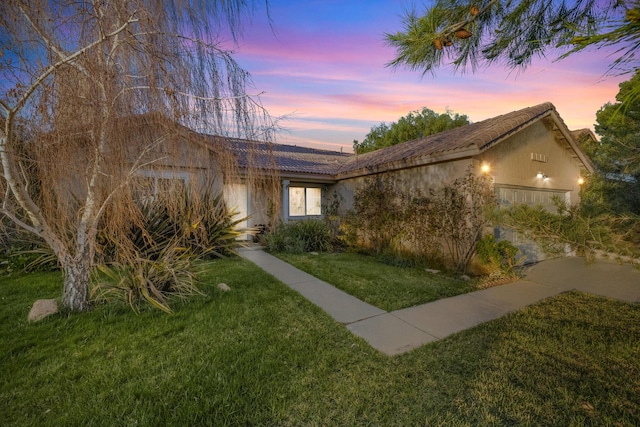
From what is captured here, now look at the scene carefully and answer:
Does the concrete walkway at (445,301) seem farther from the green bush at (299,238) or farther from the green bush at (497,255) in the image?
the green bush at (299,238)

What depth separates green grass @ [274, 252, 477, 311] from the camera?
5.45 metres

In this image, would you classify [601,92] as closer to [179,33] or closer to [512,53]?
[512,53]

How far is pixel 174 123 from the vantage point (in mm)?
2828

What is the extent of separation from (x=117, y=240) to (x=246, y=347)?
2.23 meters

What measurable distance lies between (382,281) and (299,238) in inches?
179

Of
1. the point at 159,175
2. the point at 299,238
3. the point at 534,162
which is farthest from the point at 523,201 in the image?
the point at 159,175

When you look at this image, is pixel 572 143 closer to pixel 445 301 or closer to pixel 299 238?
pixel 445 301

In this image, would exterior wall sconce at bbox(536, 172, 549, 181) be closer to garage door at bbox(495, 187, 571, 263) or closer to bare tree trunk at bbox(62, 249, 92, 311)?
garage door at bbox(495, 187, 571, 263)

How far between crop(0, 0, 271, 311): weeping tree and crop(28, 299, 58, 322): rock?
2097 mm

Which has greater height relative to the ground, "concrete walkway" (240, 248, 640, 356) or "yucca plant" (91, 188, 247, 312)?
"yucca plant" (91, 188, 247, 312)

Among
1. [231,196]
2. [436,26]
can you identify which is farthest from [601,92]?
[231,196]

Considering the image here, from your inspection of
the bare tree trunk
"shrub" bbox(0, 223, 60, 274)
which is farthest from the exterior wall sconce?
"shrub" bbox(0, 223, 60, 274)

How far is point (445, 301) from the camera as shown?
539cm

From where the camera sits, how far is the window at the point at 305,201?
13.7m
